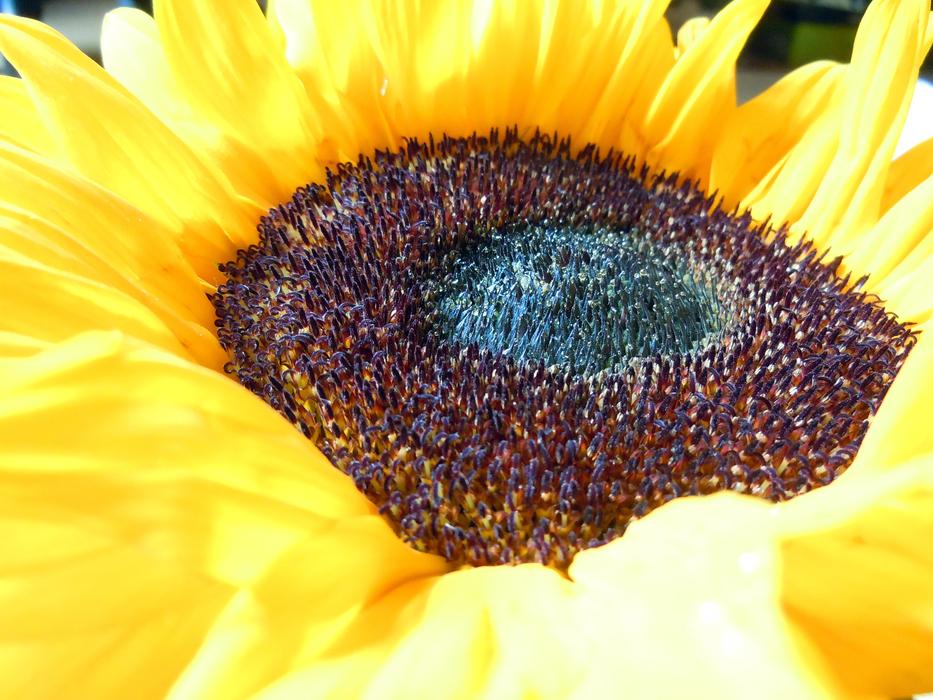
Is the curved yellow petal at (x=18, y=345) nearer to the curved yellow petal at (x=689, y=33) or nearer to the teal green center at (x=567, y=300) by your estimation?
the teal green center at (x=567, y=300)

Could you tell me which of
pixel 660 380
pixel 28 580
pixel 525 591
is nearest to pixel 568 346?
pixel 660 380

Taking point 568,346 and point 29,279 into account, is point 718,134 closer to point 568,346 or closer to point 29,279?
point 568,346

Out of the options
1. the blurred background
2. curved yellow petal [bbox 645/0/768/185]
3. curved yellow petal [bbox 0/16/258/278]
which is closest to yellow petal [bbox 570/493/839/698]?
curved yellow petal [bbox 0/16/258/278]

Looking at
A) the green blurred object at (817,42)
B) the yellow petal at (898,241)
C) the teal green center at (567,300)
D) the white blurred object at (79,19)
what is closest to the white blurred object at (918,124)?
the yellow petal at (898,241)

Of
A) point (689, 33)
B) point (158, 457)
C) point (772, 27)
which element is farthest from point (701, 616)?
point (772, 27)

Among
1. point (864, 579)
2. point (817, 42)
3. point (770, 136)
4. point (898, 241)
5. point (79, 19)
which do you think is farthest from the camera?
point (817, 42)

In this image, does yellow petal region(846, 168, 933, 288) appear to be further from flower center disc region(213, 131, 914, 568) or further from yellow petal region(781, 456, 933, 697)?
yellow petal region(781, 456, 933, 697)

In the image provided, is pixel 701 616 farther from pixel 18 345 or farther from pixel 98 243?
pixel 98 243

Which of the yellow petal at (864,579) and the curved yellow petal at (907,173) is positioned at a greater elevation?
the curved yellow petal at (907,173)
